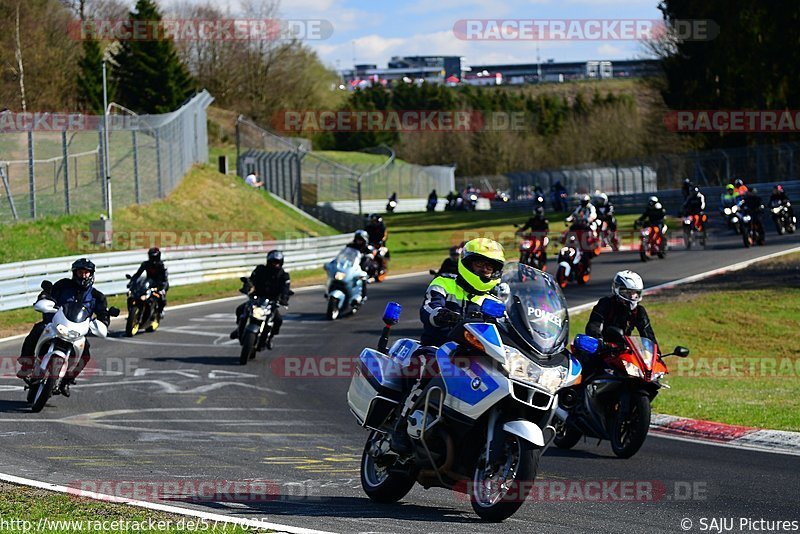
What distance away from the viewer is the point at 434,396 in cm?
777

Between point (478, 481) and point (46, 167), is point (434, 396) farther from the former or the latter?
point (46, 167)

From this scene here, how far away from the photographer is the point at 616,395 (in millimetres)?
10953

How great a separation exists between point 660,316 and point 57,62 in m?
42.3

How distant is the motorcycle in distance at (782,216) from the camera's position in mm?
36706

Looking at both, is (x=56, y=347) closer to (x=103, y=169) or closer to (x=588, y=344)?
(x=588, y=344)

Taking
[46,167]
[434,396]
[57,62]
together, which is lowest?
[434,396]

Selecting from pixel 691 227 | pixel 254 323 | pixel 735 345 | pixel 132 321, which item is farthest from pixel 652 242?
pixel 254 323

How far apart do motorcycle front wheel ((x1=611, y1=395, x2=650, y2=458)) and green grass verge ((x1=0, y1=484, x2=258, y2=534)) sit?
14.7 feet

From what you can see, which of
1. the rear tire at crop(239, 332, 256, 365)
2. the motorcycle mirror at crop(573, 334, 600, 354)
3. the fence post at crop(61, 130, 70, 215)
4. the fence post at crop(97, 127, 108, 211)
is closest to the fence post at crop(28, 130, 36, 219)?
the fence post at crop(61, 130, 70, 215)

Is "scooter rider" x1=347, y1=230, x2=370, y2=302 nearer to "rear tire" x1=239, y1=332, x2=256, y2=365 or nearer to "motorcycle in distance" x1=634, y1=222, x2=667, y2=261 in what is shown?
"rear tire" x1=239, y1=332, x2=256, y2=365

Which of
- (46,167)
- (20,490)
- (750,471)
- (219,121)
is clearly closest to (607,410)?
(750,471)

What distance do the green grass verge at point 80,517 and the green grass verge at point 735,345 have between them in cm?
662

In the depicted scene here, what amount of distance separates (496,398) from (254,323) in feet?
33.1

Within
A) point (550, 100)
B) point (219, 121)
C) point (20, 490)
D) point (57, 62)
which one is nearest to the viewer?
point (20, 490)
